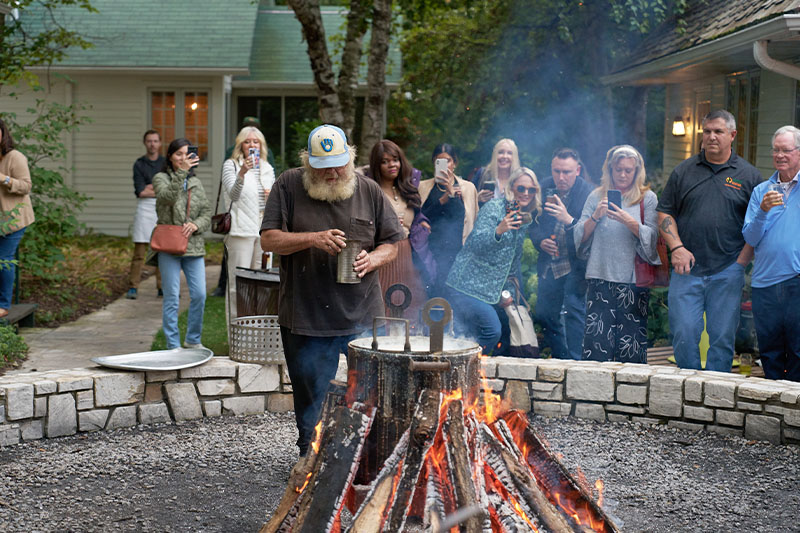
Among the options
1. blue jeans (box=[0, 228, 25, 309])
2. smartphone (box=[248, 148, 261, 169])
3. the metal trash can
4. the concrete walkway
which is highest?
smartphone (box=[248, 148, 261, 169])

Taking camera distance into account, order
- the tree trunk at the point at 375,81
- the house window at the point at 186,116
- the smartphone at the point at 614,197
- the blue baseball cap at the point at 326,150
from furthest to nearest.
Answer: the house window at the point at 186,116 → the tree trunk at the point at 375,81 → the smartphone at the point at 614,197 → the blue baseball cap at the point at 326,150

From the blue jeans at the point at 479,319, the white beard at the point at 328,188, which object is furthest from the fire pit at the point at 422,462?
the blue jeans at the point at 479,319

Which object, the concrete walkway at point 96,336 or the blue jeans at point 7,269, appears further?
the blue jeans at point 7,269

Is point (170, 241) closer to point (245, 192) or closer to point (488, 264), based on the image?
point (245, 192)

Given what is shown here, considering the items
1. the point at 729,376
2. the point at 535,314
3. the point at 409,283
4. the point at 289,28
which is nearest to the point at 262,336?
the point at 409,283

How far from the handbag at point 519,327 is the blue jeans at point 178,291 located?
2.40 meters

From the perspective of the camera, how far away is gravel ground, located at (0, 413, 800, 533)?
439 centimetres

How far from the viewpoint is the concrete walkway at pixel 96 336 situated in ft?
24.2

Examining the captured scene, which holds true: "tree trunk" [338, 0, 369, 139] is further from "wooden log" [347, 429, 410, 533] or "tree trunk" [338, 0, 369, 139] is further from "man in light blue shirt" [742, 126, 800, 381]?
"wooden log" [347, 429, 410, 533]

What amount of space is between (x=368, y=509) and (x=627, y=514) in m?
1.60

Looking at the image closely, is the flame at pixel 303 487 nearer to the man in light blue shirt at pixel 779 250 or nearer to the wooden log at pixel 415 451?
the wooden log at pixel 415 451

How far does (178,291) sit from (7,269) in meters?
1.70

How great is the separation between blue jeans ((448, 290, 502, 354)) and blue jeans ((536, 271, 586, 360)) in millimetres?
703

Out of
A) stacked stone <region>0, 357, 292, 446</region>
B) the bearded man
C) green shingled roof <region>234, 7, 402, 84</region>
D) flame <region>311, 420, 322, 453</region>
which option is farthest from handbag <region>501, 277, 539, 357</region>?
green shingled roof <region>234, 7, 402, 84</region>
